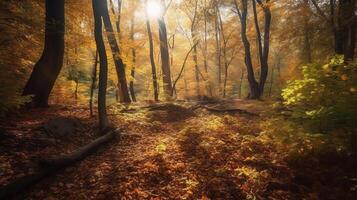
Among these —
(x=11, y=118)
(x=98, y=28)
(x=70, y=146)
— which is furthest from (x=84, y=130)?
(x=98, y=28)

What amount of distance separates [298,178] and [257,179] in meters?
0.90

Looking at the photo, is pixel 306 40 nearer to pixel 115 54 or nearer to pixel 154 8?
pixel 154 8

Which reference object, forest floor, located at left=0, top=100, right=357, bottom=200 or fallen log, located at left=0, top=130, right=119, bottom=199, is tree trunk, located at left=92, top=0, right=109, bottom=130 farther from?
fallen log, located at left=0, top=130, right=119, bottom=199

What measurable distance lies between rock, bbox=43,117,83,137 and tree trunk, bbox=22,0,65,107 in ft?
9.45

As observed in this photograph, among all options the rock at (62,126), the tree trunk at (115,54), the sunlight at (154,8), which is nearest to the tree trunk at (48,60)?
the tree trunk at (115,54)

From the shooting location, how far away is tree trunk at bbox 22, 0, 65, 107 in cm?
904

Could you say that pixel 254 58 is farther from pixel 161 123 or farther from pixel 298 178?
pixel 298 178

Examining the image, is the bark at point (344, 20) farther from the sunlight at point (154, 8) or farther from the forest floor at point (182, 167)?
the sunlight at point (154, 8)

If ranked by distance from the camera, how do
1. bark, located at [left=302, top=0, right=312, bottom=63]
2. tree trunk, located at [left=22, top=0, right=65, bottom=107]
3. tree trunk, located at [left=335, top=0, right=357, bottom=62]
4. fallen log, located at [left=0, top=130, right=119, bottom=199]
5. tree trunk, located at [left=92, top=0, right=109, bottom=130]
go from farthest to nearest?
bark, located at [left=302, top=0, right=312, bottom=63] → tree trunk, located at [left=335, top=0, right=357, bottom=62] → tree trunk, located at [left=22, top=0, right=65, bottom=107] → tree trunk, located at [left=92, top=0, right=109, bottom=130] → fallen log, located at [left=0, top=130, right=119, bottom=199]

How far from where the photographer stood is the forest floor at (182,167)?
4488 millimetres

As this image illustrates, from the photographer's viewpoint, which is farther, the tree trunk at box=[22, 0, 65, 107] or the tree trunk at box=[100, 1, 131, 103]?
the tree trunk at box=[100, 1, 131, 103]

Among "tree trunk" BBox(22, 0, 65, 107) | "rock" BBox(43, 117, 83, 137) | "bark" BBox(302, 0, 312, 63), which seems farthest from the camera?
"bark" BBox(302, 0, 312, 63)

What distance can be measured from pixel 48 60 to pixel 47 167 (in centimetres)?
606

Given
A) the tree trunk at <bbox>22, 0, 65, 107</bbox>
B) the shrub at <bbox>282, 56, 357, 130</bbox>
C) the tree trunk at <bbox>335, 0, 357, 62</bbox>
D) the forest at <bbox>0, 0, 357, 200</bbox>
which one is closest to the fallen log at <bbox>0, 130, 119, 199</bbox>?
the forest at <bbox>0, 0, 357, 200</bbox>
